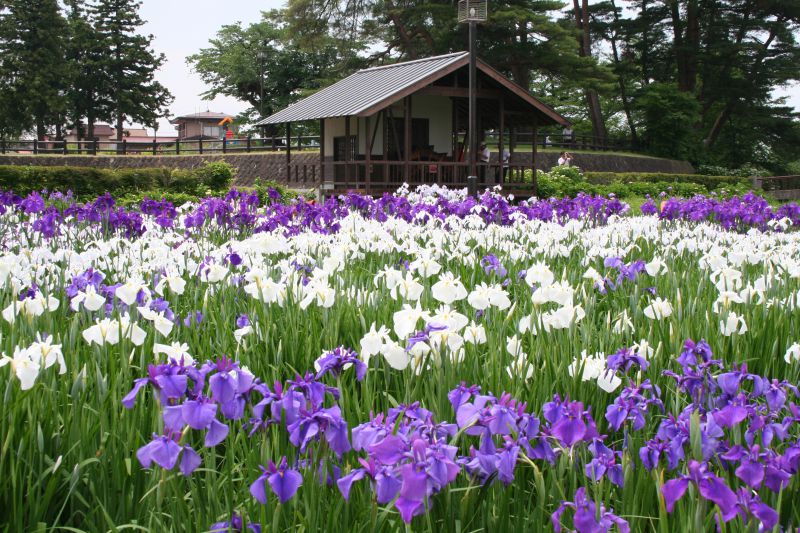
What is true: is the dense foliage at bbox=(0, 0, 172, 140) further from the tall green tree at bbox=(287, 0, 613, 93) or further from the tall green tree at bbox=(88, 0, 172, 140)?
the tall green tree at bbox=(287, 0, 613, 93)

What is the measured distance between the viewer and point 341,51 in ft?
125

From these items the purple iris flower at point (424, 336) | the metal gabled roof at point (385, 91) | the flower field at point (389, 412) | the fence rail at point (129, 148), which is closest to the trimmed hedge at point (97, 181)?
the metal gabled roof at point (385, 91)

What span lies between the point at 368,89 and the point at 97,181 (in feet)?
28.6

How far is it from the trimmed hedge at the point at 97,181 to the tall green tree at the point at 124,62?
3540cm

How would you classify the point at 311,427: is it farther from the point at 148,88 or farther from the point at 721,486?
the point at 148,88

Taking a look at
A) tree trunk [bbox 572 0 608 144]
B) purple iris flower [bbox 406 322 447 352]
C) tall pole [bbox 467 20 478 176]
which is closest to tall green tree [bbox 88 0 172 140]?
tree trunk [bbox 572 0 608 144]

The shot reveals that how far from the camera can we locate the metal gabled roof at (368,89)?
22234mm

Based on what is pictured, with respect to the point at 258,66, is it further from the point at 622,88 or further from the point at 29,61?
the point at 622,88

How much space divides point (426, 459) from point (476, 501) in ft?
1.59

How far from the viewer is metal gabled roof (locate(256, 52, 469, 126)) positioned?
22234 mm

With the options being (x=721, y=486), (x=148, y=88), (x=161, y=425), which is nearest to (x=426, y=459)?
(x=721, y=486)

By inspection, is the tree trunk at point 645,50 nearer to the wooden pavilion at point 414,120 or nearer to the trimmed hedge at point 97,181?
the wooden pavilion at point 414,120

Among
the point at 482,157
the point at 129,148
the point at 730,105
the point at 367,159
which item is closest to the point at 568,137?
the point at 730,105

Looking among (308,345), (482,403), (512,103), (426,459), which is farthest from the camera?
(512,103)
